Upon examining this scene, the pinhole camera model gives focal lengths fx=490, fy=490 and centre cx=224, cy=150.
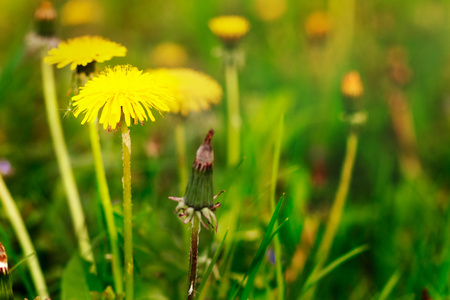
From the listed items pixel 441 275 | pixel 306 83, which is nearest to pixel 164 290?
pixel 441 275

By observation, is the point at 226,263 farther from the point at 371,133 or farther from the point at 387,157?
the point at 371,133

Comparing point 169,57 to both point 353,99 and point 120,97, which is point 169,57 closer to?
point 353,99

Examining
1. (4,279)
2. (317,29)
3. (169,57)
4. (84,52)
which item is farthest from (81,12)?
(4,279)

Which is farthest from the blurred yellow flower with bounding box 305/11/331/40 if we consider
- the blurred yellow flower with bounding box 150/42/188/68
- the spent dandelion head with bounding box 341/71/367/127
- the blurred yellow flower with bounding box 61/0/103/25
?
the blurred yellow flower with bounding box 61/0/103/25

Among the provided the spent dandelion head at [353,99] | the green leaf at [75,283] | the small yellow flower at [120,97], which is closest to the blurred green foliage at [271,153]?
the green leaf at [75,283]

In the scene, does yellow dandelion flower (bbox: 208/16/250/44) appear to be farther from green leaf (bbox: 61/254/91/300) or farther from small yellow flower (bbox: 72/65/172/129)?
green leaf (bbox: 61/254/91/300)

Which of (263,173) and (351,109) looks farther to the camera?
(263,173)
